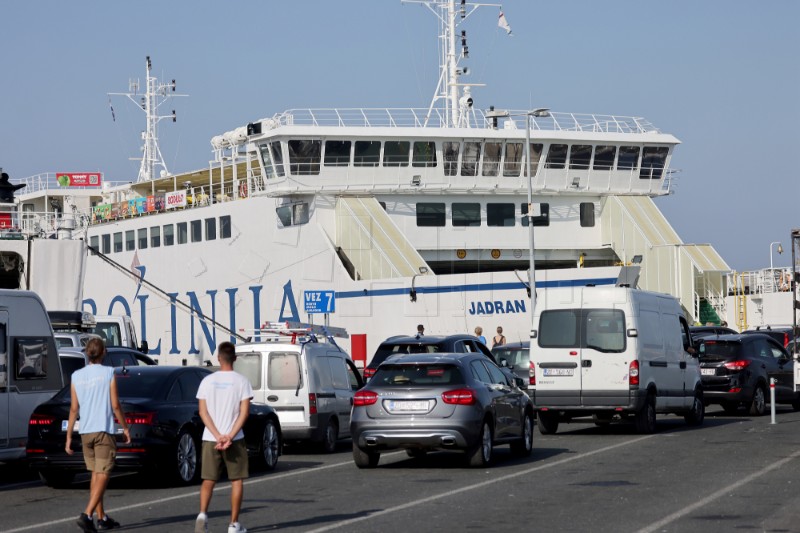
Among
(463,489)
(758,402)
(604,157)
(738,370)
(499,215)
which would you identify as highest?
(604,157)

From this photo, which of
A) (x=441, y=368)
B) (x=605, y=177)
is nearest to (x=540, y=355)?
(x=441, y=368)

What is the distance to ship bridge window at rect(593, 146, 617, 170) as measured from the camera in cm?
4522

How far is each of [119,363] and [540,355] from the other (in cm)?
731

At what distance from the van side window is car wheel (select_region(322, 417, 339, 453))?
0.86m

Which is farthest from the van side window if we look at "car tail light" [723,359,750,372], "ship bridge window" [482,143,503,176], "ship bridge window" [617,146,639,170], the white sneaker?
"ship bridge window" [617,146,639,170]

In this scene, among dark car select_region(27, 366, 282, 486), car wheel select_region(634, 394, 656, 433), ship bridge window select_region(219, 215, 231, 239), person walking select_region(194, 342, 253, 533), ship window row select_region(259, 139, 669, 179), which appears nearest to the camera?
person walking select_region(194, 342, 253, 533)

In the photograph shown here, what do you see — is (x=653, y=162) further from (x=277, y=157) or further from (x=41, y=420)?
(x=41, y=420)

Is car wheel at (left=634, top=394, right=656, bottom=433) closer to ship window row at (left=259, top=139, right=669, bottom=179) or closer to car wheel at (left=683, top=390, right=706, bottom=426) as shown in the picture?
car wheel at (left=683, top=390, right=706, bottom=426)

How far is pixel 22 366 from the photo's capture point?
51.0 ft

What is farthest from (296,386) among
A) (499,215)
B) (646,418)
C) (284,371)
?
(499,215)

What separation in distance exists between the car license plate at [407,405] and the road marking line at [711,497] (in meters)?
3.70

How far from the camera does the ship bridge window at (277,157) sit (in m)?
43.6

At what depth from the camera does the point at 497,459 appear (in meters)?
17.1

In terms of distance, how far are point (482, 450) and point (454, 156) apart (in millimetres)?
28984
